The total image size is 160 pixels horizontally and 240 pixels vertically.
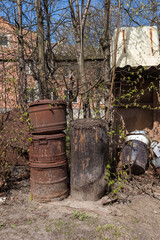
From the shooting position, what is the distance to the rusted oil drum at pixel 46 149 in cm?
387

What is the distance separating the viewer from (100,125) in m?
3.90

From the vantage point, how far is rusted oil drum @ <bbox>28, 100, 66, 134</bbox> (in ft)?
12.7

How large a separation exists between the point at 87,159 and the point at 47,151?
744 mm

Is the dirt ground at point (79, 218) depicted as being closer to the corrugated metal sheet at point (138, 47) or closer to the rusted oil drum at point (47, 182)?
the rusted oil drum at point (47, 182)

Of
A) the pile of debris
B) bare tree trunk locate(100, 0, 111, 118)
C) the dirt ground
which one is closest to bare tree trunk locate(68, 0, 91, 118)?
bare tree trunk locate(100, 0, 111, 118)

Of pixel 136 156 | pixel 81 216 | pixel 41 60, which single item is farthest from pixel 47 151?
pixel 41 60

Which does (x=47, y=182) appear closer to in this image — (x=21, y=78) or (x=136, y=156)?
(x=136, y=156)

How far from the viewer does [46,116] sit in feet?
12.7

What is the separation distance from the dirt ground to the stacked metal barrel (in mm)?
244

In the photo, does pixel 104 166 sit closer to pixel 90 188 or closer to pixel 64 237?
pixel 90 188

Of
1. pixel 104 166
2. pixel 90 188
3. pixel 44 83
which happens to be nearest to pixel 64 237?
pixel 90 188

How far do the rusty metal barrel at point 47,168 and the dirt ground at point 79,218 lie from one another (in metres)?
0.17

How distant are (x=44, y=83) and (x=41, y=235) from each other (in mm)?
3855

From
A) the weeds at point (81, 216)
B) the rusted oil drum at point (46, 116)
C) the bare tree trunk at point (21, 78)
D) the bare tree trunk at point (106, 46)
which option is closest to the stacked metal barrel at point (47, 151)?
the rusted oil drum at point (46, 116)
